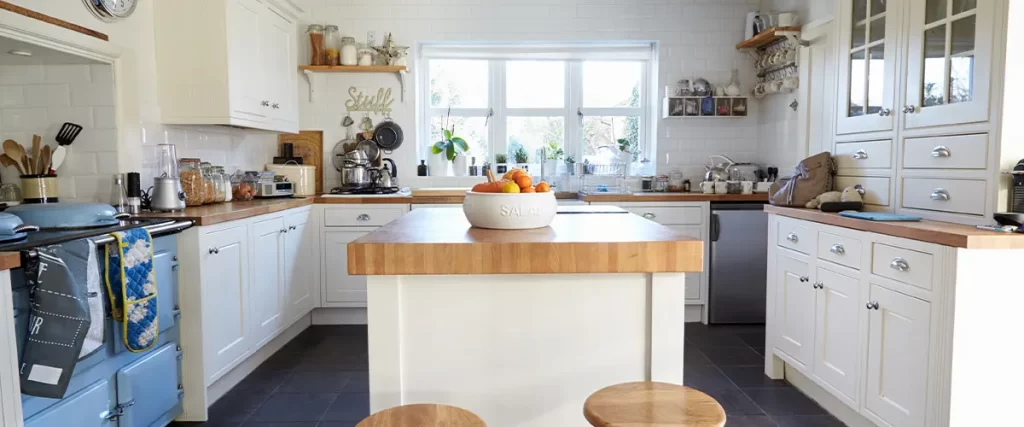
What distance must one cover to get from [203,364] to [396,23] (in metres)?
2.93

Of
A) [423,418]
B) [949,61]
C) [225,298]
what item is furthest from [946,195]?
[225,298]

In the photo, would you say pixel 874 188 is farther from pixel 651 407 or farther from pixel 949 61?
pixel 651 407

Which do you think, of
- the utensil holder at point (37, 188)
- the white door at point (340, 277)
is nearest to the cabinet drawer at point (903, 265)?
the white door at point (340, 277)

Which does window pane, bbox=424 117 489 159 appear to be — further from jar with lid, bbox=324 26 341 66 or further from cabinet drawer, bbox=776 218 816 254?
cabinet drawer, bbox=776 218 816 254

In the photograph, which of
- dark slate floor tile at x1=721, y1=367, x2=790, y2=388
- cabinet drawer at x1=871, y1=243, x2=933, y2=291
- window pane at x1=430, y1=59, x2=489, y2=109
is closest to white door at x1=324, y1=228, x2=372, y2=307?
window pane at x1=430, y1=59, x2=489, y2=109

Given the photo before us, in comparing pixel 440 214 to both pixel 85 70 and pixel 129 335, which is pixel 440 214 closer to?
pixel 129 335

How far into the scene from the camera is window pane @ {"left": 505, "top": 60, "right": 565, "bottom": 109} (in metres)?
4.89

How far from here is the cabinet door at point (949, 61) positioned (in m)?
2.10

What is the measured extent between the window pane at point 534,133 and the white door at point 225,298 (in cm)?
247

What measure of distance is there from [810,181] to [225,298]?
290 centimetres

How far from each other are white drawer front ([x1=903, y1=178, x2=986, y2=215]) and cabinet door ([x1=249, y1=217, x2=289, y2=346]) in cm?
308

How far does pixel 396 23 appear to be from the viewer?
4.59m

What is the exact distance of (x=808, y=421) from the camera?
2.62m

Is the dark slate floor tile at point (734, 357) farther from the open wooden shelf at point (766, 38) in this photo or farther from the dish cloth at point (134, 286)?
the dish cloth at point (134, 286)
